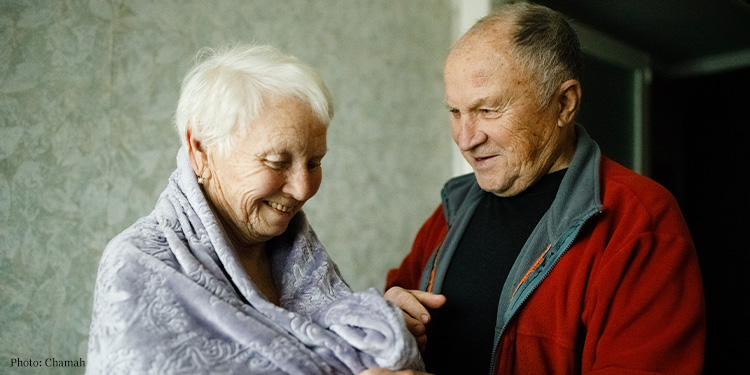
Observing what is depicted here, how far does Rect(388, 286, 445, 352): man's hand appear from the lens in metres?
1.21

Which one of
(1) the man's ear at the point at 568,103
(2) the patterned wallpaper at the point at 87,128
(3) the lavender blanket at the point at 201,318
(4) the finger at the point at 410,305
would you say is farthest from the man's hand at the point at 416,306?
(2) the patterned wallpaper at the point at 87,128

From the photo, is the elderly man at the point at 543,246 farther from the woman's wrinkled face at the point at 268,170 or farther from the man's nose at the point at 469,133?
the woman's wrinkled face at the point at 268,170

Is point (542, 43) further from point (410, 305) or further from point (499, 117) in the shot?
point (410, 305)


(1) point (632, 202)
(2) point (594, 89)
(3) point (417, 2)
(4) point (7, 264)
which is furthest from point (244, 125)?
(2) point (594, 89)

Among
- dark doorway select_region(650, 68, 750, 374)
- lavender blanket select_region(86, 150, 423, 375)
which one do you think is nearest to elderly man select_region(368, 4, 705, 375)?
lavender blanket select_region(86, 150, 423, 375)

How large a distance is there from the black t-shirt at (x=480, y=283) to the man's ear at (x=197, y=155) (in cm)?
80

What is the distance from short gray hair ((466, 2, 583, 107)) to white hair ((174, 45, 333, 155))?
2.07ft

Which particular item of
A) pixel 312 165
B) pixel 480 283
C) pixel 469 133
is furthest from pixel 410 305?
pixel 469 133

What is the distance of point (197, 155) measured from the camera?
3.52 ft

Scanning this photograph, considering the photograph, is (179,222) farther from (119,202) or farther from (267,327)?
(119,202)

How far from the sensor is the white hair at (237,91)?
102 cm

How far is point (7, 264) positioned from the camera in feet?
4.43

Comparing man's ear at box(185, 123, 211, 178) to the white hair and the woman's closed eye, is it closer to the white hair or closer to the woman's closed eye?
the white hair

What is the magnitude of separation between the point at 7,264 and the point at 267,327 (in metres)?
0.85
